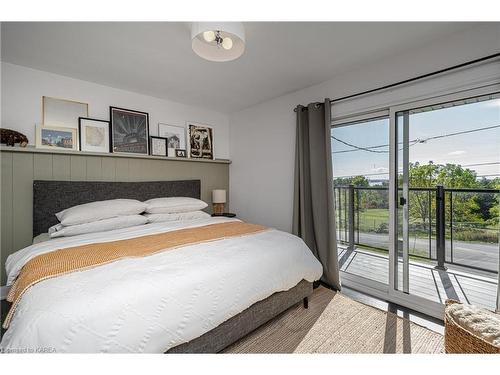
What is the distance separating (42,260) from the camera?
142 cm

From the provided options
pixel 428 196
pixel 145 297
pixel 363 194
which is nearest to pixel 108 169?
pixel 145 297

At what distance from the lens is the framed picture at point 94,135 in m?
2.68

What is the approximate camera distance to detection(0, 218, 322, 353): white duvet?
0.96m

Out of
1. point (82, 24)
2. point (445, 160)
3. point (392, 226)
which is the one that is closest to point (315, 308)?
point (392, 226)

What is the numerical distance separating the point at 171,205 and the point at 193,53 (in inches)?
65.9

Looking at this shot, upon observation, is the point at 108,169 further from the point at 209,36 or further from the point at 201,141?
the point at 209,36

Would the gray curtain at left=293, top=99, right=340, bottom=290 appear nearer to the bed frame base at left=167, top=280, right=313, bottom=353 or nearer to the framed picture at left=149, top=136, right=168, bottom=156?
the bed frame base at left=167, top=280, right=313, bottom=353

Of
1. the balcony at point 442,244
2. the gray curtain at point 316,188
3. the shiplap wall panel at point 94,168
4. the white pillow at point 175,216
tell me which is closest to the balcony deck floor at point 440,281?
the balcony at point 442,244

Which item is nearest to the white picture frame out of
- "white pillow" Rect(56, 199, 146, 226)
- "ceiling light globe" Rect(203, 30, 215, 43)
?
"white pillow" Rect(56, 199, 146, 226)

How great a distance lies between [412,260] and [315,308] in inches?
45.5

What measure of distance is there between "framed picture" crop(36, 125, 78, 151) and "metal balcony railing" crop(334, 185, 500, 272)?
3368mm

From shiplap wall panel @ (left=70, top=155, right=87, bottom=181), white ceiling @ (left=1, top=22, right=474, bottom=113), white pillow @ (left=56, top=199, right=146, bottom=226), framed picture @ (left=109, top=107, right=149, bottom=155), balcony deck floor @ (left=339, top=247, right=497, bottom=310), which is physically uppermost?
white ceiling @ (left=1, top=22, right=474, bottom=113)

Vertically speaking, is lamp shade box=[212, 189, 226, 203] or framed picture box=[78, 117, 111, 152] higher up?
framed picture box=[78, 117, 111, 152]

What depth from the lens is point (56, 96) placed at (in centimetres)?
255
